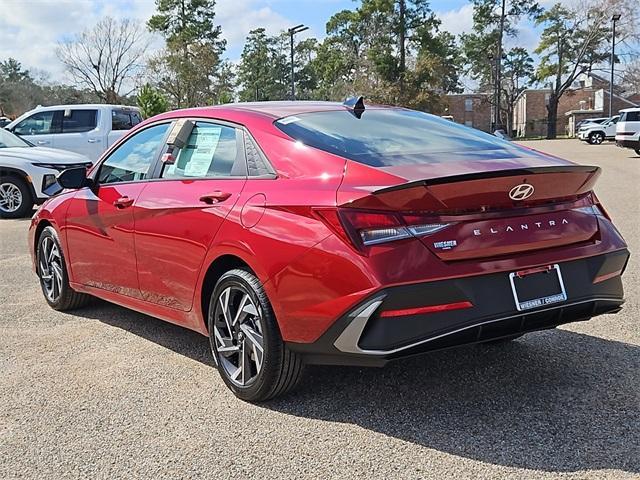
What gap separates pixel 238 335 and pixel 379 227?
3.71 ft

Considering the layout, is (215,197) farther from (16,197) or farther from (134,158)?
(16,197)

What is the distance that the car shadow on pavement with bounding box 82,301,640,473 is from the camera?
303 centimetres

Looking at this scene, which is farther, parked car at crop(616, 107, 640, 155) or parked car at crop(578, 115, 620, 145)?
parked car at crop(578, 115, 620, 145)

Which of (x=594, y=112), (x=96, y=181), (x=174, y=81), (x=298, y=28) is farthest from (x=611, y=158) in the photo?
(x=594, y=112)

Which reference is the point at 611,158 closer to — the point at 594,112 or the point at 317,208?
the point at 317,208

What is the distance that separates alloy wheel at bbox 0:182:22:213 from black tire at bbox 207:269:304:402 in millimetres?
9178

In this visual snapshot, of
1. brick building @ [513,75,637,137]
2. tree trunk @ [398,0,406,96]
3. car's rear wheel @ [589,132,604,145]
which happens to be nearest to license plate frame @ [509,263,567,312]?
car's rear wheel @ [589,132,604,145]

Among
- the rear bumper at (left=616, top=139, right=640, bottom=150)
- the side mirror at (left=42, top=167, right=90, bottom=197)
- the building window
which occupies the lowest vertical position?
the rear bumper at (left=616, top=139, right=640, bottom=150)

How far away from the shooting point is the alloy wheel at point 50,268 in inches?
223

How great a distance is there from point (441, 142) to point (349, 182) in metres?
0.92

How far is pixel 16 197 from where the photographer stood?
11781 millimetres

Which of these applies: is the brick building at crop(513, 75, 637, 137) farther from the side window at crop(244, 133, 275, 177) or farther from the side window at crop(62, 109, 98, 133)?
the side window at crop(244, 133, 275, 177)

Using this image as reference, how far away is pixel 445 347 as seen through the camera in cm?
314

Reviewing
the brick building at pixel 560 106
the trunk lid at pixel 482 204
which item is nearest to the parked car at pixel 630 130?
the trunk lid at pixel 482 204
